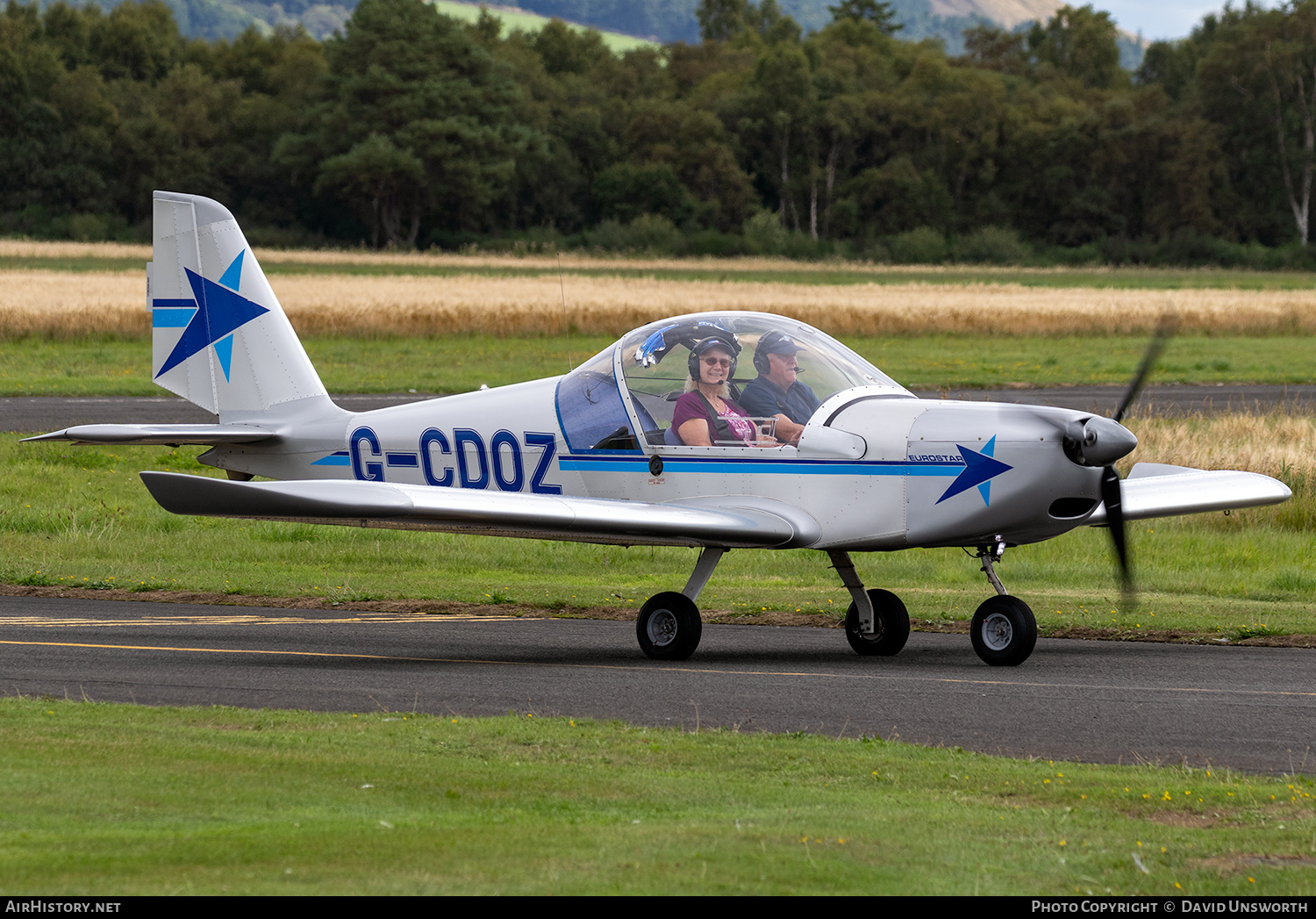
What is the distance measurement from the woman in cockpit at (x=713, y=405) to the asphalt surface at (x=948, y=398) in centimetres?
→ 1723

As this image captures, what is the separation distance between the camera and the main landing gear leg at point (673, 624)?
1138cm

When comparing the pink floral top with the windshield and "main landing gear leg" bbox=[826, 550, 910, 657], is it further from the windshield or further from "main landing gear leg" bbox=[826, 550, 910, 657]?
"main landing gear leg" bbox=[826, 550, 910, 657]

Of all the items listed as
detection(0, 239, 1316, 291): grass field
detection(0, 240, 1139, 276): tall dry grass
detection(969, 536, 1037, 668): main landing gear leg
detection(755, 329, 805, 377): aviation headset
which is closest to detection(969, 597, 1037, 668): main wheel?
detection(969, 536, 1037, 668): main landing gear leg

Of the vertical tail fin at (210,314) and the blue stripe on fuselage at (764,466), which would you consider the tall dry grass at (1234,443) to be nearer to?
the blue stripe on fuselage at (764,466)

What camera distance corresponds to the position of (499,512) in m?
→ 10.7

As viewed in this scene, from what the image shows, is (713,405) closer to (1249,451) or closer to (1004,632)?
(1004,632)

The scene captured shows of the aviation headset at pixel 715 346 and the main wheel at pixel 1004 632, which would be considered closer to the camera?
the main wheel at pixel 1004 632

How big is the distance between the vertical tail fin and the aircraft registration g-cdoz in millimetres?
1068

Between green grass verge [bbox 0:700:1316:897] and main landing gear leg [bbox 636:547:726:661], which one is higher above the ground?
green grass verge [bbox 0:700:1316:897]

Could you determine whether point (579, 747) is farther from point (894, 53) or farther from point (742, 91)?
point (894, 53)

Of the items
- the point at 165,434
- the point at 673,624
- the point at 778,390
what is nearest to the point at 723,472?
the point at 778,390

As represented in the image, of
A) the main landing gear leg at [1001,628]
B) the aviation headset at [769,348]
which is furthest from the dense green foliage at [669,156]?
the main landing gear leg at [1001,628]

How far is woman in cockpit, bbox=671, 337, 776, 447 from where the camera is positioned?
11.3 metres
